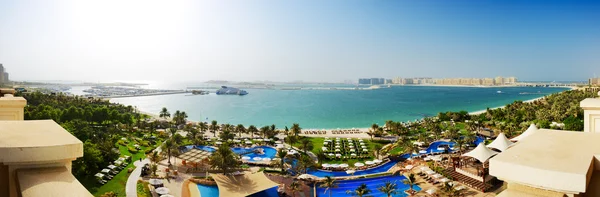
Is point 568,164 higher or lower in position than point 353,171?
higher

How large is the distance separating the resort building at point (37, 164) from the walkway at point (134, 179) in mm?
14800

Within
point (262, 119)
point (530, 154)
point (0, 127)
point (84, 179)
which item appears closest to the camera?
point (530, 154)

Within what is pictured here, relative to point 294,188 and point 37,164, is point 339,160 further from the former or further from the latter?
point 37,164

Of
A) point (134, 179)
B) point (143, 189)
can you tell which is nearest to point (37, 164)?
point (143, 189)

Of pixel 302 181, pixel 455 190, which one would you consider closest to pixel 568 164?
pixel 455 190

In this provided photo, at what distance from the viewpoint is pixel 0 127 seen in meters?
3.01

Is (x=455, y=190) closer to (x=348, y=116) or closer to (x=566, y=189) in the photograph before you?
(x=566, y=189)

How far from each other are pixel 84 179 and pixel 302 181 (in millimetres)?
11022

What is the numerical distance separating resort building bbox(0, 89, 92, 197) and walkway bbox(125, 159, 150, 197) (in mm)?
14800

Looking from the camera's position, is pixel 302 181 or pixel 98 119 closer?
pixel 302 181

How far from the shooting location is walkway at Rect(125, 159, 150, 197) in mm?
16031

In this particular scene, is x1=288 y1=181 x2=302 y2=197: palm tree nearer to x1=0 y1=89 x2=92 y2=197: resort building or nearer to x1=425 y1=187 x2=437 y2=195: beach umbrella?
x1=425 y1=187 x2=437 y2=195: beach umbrella

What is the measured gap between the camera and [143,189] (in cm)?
1636

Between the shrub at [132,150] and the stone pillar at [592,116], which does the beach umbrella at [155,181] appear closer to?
the shrub at [132,150]
